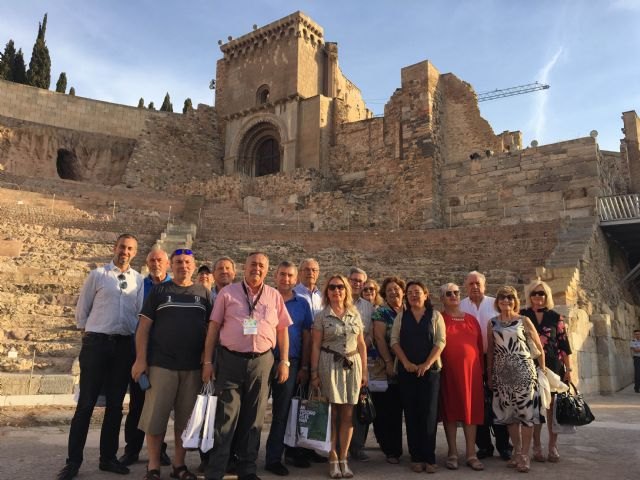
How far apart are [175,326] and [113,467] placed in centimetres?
126

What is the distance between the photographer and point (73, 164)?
1081 inches

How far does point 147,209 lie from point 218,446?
16813 mm

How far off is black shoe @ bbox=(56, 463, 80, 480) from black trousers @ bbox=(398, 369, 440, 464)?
260 cm

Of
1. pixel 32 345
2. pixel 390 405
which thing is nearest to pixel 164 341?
pixel 390 405

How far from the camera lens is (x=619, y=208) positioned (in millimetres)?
15633

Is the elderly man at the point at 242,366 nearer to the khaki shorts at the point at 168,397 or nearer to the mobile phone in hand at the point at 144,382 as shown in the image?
the khaki shorts at the point at 168,397

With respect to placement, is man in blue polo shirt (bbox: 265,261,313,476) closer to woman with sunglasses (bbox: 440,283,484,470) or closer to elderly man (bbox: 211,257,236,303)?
elderly man (bbox: 211,257,236,303)

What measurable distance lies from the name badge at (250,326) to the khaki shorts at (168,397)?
51 cm

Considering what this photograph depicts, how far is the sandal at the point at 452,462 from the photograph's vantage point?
171 inches

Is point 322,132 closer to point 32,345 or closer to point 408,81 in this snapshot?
point 408,81

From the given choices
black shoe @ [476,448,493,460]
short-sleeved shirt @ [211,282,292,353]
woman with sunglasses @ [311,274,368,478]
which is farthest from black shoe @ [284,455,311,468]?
black shoe @ [476,448,493,460]

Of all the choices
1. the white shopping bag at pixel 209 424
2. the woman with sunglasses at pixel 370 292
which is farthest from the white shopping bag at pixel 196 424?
the woman with sunglasses at pixel 370 292

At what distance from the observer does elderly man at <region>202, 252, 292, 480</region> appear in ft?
13.0

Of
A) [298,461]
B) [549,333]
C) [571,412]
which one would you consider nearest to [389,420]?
[298,461]
